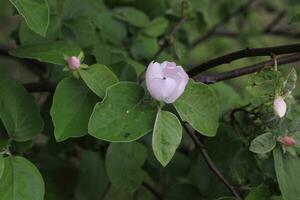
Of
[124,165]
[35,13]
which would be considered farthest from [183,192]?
[35,13]

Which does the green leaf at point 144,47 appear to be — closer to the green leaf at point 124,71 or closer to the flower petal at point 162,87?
the green leaf at point 124,71

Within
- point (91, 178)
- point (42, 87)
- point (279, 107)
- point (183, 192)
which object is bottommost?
point (91, 178)

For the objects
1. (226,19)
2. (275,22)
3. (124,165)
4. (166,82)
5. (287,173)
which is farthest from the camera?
(275,22)

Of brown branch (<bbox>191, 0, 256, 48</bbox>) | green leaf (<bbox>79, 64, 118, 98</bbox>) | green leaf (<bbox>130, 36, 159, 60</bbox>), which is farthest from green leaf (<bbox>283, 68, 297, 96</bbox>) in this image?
brown branch (<bbox>191, 0, 256, 48</bbox>)

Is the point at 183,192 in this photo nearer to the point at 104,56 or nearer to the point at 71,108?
the point at 104,56

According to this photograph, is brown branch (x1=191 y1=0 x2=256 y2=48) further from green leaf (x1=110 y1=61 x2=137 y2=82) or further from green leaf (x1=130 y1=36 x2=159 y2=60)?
green leaf (x1=110 y1=61 x2=137 y2=82)

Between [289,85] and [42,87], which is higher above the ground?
[289,85]
